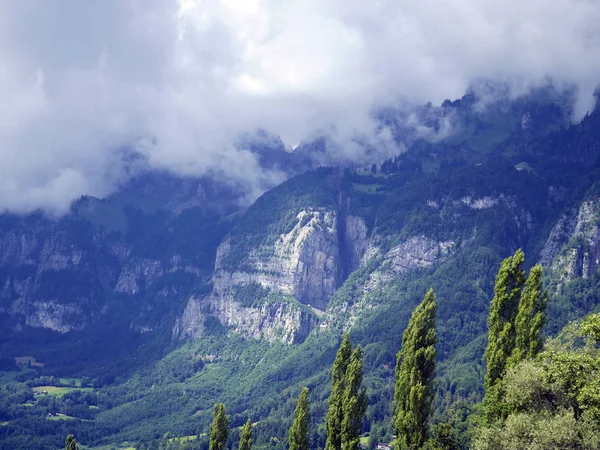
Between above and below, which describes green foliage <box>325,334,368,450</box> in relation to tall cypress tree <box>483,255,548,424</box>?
below

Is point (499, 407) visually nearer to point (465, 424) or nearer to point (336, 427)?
point (336, 427)

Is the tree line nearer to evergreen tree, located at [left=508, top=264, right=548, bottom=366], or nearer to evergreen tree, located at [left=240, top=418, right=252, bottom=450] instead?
evergreen tree, located at [left=240, top=418, right=252, bottom=450]

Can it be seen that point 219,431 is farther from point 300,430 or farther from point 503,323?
point 503,323

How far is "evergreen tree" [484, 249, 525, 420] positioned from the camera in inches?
3661

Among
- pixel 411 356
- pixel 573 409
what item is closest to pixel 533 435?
pixel 573 409

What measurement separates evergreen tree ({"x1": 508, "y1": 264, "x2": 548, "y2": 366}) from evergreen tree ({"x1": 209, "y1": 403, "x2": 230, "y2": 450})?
54144mm

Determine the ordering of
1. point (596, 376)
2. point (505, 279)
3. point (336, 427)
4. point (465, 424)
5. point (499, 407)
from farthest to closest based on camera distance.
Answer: point (465, 424)
point (336, 427)
point (505, 279)
point (499, 407)
point (596, 376)

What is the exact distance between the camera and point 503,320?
96375 millimetres

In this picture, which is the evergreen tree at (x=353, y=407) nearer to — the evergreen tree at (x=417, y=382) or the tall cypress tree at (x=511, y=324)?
the evergreen tree at (x=417, y=382)

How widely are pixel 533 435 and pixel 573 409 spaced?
19.5ft

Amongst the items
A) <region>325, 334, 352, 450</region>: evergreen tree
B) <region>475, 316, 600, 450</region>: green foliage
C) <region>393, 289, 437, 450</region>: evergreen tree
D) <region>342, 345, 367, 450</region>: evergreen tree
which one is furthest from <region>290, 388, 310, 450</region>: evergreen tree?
<region>475, 316, 600, 450</region>: green foliage

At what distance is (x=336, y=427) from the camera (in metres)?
106

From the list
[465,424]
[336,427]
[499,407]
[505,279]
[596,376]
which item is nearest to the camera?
[596,376]

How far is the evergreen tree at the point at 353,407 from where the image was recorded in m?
105
